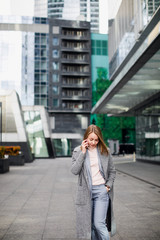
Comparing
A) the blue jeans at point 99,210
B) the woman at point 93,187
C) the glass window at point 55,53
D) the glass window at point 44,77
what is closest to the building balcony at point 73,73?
the glass window at point 44,77

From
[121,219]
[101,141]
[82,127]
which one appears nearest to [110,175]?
[101,141]

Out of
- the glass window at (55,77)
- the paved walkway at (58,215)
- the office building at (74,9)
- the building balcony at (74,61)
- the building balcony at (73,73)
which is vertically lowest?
the paved walkway at (58,215)

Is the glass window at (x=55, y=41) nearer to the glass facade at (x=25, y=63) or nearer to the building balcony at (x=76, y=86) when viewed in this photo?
the glass facade at (x=25, y=63)

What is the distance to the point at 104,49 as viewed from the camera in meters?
63.9

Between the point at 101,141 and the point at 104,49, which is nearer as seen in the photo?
the point at 101,141

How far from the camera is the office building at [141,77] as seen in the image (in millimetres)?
15789

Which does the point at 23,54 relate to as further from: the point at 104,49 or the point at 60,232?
the point at 60,232

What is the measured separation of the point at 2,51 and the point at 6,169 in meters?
47.2

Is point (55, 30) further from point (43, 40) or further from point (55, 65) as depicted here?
point (55, 65)

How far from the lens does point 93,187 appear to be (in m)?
3.81

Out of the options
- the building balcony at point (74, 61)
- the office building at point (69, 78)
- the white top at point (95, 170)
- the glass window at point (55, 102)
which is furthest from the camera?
the building balcony at point (74, 61)

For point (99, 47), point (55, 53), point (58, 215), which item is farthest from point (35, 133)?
point (58, 215)

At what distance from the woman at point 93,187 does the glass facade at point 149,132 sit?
22423 millimetres

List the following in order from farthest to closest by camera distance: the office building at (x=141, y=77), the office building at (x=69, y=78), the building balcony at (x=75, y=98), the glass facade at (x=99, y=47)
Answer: the glass facade at (x=99, y=47) < the office building at (x=69, y=78) < the building balcony at (x=75, y=98) < the office building at (x=141, y=77)
